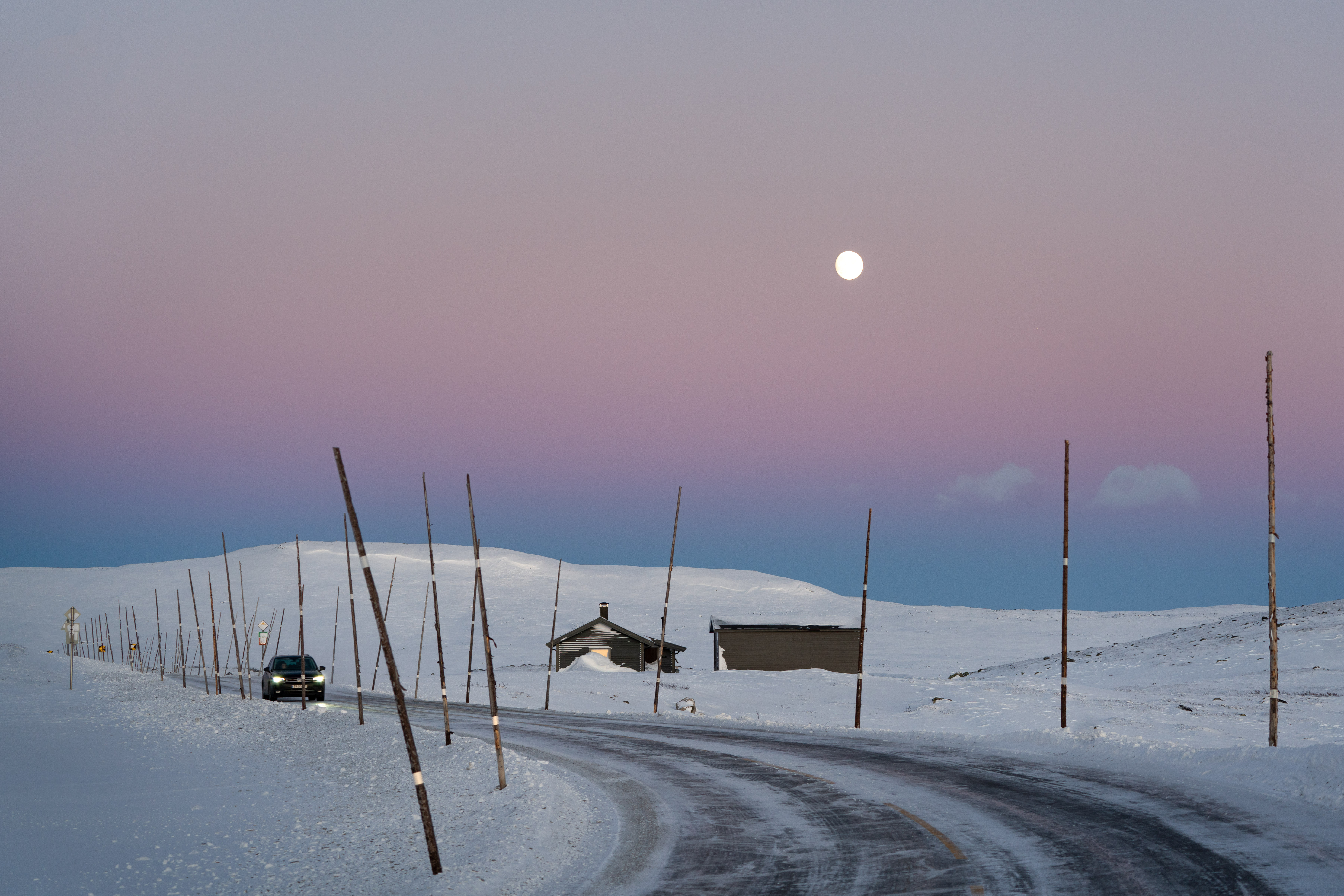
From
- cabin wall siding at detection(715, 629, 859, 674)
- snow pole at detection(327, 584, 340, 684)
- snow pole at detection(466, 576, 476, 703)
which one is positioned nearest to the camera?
snow pole at detection(466, 576, 476, 703)

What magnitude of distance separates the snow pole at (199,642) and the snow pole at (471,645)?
13.1 metres

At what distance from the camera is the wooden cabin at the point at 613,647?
7319cm

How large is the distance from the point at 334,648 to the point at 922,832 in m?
51.4

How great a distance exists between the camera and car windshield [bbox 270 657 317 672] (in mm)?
47688

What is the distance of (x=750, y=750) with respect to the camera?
24641 mm

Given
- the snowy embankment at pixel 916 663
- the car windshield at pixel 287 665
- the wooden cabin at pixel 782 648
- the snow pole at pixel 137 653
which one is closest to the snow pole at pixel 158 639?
the snow pole at pixel 137 653

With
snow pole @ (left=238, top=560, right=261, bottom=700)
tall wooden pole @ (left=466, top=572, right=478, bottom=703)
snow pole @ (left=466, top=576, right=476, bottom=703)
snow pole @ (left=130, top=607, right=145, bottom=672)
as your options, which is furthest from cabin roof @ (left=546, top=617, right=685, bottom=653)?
snow pole @ (left=130, top=607, right=145, bottom=672)

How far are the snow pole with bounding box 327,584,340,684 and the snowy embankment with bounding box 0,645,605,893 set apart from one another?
20632 millimetres

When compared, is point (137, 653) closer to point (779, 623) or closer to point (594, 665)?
point (594, 665)

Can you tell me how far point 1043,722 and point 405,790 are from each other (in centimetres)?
3231

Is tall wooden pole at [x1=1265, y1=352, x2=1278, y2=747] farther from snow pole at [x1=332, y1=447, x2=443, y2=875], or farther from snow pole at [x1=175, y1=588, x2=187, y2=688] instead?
snow pole at [x1=175, y1=588, x2=187, y2=688]

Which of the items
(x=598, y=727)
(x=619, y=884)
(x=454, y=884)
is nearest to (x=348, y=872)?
(x=454, y=884)

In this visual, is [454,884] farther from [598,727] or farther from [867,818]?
[598,727]

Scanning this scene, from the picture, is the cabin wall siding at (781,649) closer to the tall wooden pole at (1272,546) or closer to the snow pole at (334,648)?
the snow pole at (334,648)
